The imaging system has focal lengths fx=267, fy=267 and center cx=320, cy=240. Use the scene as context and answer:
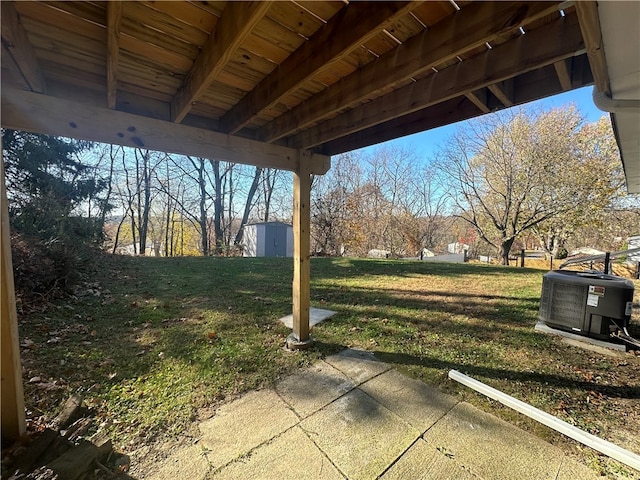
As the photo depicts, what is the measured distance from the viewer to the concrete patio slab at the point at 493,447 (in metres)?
1.43

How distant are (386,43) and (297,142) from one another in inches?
51.6

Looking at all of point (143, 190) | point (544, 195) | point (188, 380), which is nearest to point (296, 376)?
point (188, 380)

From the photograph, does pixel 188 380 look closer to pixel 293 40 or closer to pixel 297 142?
pixel 297 142

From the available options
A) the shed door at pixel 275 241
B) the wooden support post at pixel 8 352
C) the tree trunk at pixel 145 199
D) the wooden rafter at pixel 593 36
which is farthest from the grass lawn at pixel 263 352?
the tree trunk at pixel 145 199

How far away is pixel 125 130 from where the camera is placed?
70.0 inches

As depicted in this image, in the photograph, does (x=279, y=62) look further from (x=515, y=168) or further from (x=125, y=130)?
(x=515, y=168)

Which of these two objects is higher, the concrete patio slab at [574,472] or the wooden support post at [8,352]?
the wooden support post at [8,352]

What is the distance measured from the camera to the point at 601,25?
94cm

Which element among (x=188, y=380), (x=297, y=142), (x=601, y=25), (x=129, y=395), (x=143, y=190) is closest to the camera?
(x=601, y=25)

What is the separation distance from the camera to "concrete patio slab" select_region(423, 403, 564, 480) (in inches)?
56.2

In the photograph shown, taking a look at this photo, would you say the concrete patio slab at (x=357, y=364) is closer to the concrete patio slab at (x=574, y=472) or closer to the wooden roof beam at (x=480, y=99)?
the concrete patio slab at (x=574, y=472)

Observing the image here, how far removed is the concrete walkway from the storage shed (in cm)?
1059

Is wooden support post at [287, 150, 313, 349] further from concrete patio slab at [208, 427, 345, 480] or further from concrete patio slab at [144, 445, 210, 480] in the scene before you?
concrete patio slab at [144, 445, 210, 480]

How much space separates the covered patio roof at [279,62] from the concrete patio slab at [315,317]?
2.18 meters
